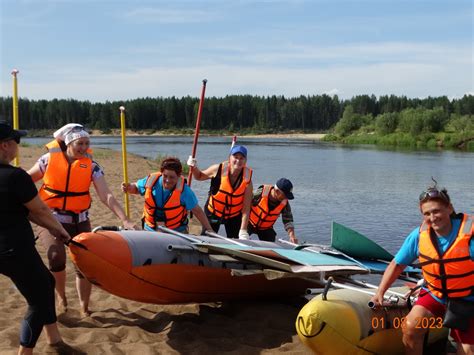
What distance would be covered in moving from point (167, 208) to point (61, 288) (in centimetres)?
122

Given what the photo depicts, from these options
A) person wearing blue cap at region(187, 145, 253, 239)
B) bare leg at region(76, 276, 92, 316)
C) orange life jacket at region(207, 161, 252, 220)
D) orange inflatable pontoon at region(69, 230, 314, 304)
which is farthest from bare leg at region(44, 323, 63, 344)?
orange life jacket at region(207, 161, 252, 220)

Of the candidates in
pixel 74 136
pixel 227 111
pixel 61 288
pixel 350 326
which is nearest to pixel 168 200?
pixel 74 136

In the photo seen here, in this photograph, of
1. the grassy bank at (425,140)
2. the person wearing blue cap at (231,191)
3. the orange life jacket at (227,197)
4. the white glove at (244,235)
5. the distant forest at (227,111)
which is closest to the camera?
the white glove at (244,235)

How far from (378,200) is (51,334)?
518 inches

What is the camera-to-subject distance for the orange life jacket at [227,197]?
5941 mm

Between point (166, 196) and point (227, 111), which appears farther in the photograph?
point (227, 111)

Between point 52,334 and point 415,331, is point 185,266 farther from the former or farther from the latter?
point 415,331

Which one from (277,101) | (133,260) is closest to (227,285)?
(133,260)

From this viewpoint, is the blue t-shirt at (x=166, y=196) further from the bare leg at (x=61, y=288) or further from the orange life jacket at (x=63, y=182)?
the bare leg at (x=61, y=288)

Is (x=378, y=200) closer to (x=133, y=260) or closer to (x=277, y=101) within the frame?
(x=133, y=260)

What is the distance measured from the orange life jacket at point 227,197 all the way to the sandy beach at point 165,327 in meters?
1.16

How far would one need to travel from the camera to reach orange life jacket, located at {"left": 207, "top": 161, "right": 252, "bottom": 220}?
5941mm

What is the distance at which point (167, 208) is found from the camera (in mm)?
5176


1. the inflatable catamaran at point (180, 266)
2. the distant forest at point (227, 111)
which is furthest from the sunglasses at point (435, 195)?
the distant forest at point (227, 111)
